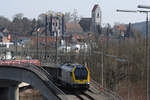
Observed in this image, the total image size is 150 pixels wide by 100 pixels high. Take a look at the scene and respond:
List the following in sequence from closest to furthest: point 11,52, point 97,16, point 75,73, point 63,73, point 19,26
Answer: point 75,73, point 63,73, point 11,52, point 97,16, point 19,26

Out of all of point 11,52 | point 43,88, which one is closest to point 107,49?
point 43,88

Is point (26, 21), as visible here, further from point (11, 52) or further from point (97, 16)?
point (11, 52)

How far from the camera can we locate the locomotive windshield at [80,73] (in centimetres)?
2739

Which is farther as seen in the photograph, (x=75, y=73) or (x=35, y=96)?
(x=35, y=96)

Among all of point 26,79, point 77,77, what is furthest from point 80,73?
point 26,79

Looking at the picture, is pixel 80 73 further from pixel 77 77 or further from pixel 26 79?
pixel 26 79

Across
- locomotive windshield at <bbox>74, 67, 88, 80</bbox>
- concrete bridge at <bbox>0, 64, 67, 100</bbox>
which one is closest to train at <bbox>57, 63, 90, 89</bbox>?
locomotive windshield at <bbox>74, 67, 88, 80</bbox>

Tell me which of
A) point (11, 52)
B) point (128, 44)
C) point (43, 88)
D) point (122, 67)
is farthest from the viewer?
point (11, 52)

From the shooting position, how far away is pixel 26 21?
146375 millimetres

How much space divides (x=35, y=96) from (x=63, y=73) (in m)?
26.0

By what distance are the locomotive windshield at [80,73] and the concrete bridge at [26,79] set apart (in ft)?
7.33

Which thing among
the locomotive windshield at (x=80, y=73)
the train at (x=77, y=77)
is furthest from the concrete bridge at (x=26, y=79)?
the locomotive windshield at (x=80, y=73)

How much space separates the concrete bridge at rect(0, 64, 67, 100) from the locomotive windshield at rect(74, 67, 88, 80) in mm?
2234

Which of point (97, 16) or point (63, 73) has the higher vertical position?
point (97, 16)
